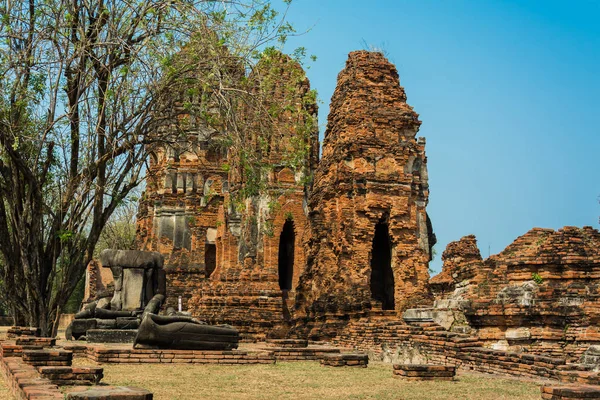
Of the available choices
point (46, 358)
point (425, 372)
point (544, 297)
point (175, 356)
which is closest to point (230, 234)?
point (175, 356)

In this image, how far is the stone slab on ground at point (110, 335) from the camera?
13469mm

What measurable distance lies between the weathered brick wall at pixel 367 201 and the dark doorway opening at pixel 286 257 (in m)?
3.35

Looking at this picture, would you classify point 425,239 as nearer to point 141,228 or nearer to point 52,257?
point 52,257

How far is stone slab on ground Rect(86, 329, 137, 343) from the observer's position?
13.5 meters

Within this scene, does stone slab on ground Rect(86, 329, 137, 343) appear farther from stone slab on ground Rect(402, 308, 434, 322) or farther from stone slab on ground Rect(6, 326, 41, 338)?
stone slab on ground Rect(402, 308, 434, 322)

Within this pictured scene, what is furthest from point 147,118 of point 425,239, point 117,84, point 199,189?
point 199,189

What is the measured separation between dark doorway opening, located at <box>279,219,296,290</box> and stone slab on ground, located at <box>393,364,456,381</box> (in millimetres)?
13389

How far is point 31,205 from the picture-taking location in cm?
1108

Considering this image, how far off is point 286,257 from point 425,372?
14.0 meters

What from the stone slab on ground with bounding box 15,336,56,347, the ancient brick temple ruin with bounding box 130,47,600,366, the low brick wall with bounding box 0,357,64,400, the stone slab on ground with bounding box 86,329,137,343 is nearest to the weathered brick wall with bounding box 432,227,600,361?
the ancient brick temple ruin with bounding box 130,47,600,366

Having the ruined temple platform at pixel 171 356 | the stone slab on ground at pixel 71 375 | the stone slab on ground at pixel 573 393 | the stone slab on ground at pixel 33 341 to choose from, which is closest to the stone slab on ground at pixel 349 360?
the ruined temple platform at pixel 171 356

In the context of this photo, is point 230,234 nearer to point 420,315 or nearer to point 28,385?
point 420,315

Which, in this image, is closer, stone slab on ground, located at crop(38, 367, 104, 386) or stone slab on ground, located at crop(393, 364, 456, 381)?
stone slab on ground, located at crop(38, 367, 104, 386)

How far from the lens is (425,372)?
28.5ft
